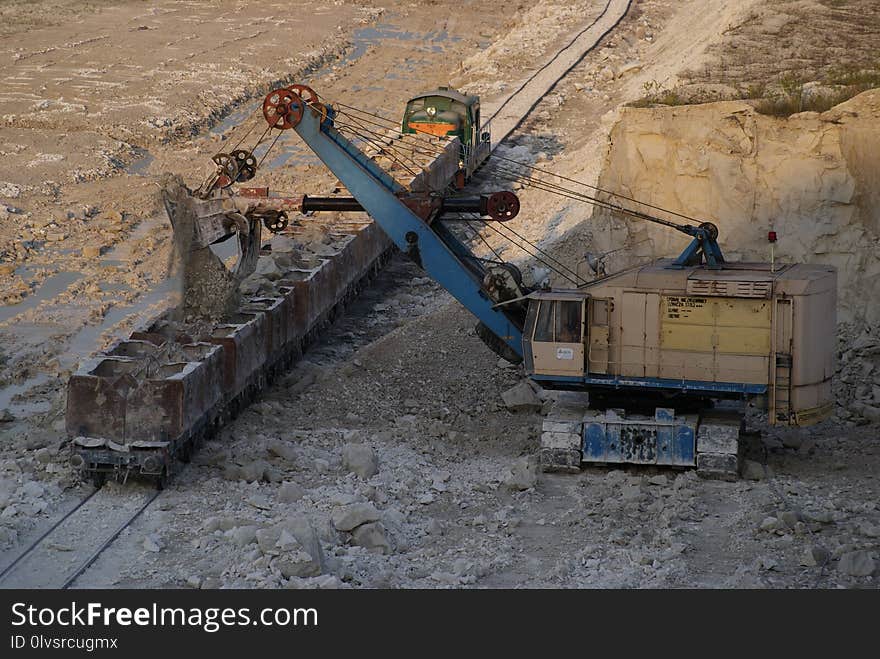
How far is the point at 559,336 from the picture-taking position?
15.5 metres

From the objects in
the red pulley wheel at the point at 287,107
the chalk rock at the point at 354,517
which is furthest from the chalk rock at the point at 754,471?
the red pulley wheel at the point at 287,107

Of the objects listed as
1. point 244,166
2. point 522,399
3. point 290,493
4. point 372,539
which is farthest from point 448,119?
point 372,539

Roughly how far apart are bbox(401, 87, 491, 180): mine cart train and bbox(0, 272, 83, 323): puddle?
10145 millimetres

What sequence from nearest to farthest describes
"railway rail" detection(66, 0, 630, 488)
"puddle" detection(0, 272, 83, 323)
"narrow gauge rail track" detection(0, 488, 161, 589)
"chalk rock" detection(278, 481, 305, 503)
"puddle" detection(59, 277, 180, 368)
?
"narrow gauge rail track" detection(0, 488, 161, 589), "chalk rock" detection(278, 481, 305, 503), "railway rail" detection(66, 0, 630, 488), "puddle" detection(59, 277, 180, 368), "puddle" detection(0, 272, 83, 323)

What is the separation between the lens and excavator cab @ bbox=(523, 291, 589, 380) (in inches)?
610

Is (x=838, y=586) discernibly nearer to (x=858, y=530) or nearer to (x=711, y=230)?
(x=858, y=530)

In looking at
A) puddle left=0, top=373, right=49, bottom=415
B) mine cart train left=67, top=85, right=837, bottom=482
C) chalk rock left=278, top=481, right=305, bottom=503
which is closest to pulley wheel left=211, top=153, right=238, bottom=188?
mine cart train left=67, top=85, right=837, bottom=482

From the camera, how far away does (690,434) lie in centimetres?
1555

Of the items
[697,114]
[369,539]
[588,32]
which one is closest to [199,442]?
[369,539]

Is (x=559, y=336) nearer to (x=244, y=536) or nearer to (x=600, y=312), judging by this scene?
(x=600, y=312)

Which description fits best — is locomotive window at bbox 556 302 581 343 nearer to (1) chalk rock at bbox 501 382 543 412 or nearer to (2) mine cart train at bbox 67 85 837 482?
(2) mine cart train at bbox 67 85 837 482

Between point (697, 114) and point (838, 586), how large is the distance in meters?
9.65

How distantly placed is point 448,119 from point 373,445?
16662mm

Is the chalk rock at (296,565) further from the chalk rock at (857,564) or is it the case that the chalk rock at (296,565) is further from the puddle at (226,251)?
the puddle at (226,251)
